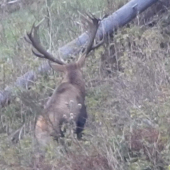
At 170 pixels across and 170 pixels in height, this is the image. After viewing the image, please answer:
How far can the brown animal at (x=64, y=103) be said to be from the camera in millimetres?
7176

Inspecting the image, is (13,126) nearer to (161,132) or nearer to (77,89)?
(77,89)

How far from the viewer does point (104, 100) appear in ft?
27.9

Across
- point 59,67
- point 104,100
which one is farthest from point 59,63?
point 104,100

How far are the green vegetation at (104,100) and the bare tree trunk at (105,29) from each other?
12cm

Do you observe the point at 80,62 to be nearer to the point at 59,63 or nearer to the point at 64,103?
the point at 59,63

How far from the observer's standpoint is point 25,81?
916 centimetres

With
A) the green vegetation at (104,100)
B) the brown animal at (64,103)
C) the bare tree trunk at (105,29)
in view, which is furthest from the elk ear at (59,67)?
the bare tree trunk at (105,29)

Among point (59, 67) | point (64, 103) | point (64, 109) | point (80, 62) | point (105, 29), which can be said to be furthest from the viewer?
point (105, 29)

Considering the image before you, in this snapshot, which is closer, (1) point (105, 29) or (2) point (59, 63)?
(2) point (59, 63)

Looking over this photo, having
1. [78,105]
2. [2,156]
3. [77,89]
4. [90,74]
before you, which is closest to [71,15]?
[90,74]

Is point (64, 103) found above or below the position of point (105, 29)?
below

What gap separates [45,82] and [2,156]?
7.70ft

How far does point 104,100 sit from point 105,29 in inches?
66.6

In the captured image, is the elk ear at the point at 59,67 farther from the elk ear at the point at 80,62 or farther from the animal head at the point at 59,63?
the elk ear at the point at 80,62
